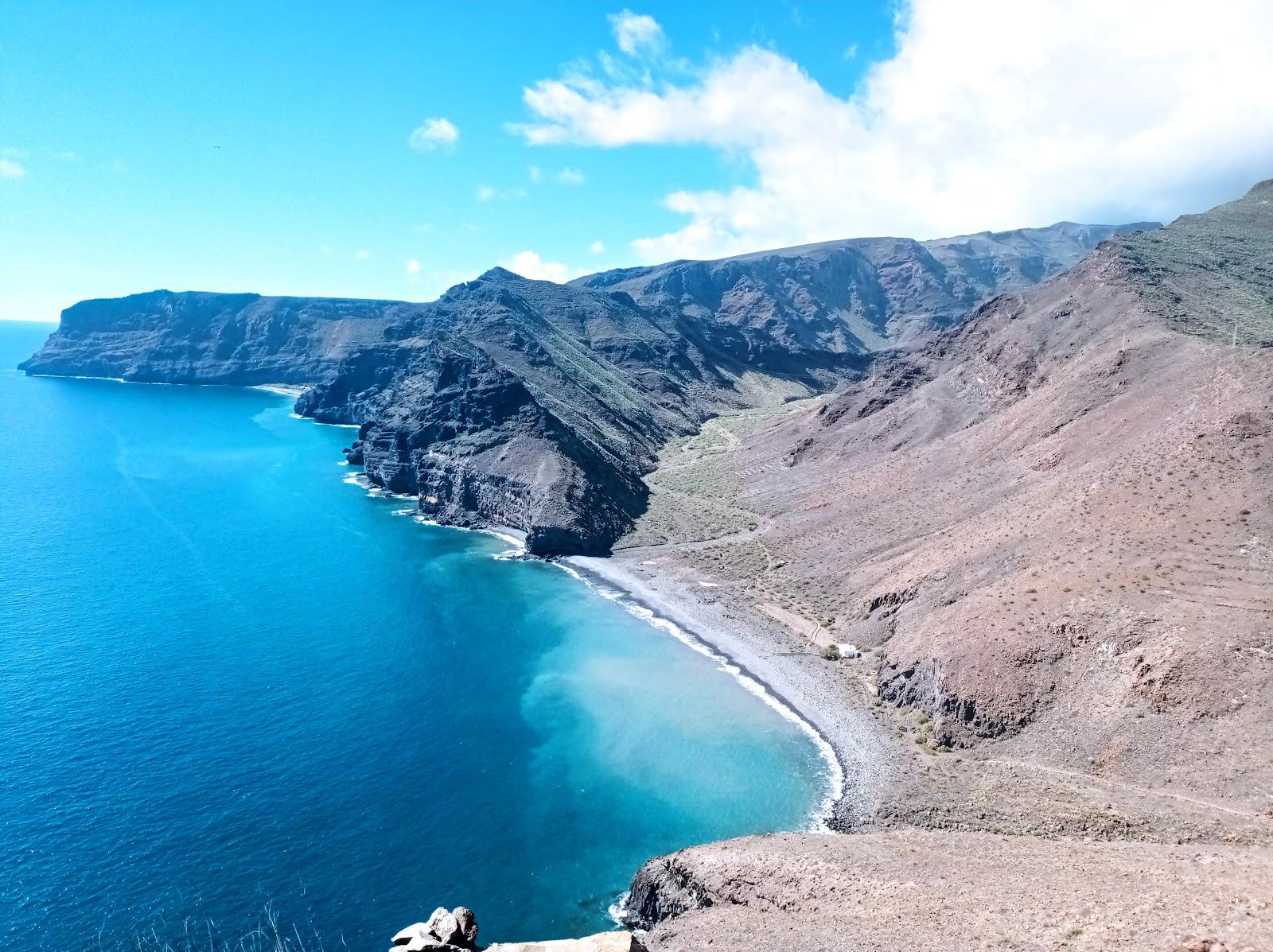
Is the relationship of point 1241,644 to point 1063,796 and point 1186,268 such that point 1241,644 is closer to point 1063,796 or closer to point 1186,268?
point 1063,796

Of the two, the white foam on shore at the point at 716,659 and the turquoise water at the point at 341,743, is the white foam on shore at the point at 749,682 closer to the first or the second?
the white foam on shore at the point at 716,659

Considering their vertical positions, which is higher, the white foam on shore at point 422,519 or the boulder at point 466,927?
the white foam on shore at point 422,519

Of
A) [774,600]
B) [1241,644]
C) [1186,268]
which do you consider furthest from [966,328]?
[1241,644]

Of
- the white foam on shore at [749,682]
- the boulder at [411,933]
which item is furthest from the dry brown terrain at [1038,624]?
the boulder at [411,933]

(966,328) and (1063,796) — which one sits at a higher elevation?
(966,328)

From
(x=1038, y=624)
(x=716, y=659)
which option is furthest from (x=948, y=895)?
(x=716, y=659)

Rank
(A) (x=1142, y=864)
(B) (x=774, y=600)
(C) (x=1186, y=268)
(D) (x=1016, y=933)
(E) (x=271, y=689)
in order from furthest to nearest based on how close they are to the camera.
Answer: (C) (x=1186, y=268), (B) (x=774, y=600), (E) (x=271, y=689), (A) (x=1142, y=864), (D) (x=1016, y=933)
